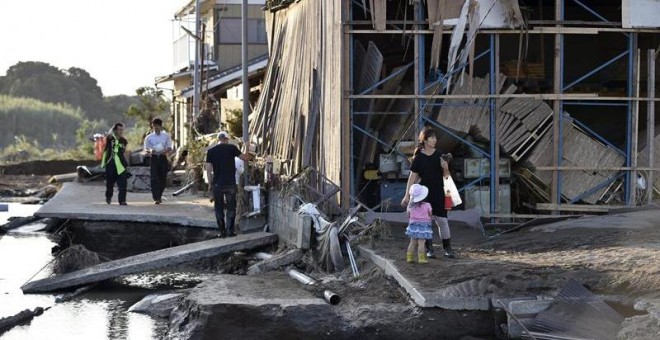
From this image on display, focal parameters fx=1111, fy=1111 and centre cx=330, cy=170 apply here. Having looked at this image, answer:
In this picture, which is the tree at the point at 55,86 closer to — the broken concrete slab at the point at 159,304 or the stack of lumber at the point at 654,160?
the stack of lumber at the point at 654,160

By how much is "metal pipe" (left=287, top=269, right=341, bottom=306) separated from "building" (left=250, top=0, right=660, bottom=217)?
227 centimetres

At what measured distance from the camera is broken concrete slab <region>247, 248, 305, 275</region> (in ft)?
48.0

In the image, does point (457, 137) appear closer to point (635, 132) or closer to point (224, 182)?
point (635, 132)

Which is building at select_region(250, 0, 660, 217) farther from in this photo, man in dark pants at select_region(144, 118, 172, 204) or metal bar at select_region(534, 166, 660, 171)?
man in dark pants at select_region(144, 118, 172, 204)

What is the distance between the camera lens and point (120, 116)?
9356 cm

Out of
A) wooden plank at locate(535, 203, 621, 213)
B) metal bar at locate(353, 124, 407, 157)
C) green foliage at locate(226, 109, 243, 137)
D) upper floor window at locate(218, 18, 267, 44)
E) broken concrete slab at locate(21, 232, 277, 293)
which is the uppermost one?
upper floor window at locate(218, 18, 267, 44)

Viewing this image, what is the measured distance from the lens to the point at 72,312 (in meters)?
13.7

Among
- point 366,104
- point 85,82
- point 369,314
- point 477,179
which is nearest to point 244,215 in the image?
point 366,104

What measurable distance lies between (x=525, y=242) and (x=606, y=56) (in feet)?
19.8

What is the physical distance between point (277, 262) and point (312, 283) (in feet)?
5.70

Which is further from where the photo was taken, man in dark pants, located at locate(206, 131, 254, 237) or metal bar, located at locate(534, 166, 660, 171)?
man in dark pants, located at locate(206, 131, 254, 237)

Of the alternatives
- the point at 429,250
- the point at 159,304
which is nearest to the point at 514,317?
the point at 429,250

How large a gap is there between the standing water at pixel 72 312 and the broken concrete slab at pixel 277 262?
163 cm

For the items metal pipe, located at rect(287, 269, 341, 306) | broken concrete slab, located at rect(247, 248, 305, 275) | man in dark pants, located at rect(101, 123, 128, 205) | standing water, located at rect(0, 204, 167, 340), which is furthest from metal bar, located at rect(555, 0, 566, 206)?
man in dark pants, located at rect(101, 123, 128, 205)
